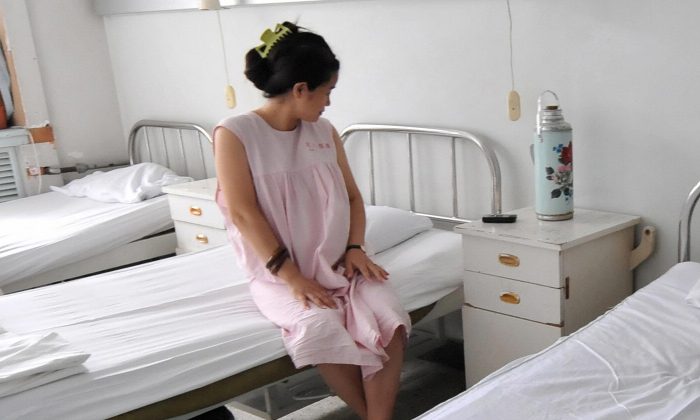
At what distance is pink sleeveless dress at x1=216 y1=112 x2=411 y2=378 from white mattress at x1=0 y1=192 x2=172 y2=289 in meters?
1.46

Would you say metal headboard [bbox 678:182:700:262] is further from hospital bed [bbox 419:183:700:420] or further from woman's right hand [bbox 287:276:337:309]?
woman's right hand [bbox 287:276:337:309]

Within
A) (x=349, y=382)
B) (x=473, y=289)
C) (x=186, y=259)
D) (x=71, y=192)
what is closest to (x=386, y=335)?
(x=349, y=382)

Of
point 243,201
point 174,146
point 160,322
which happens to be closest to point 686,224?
point 243,201

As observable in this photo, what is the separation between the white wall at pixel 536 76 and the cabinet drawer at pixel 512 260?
0.45 metres

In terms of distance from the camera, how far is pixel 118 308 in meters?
2.65

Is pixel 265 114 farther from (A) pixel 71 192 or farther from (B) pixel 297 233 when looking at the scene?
(A) pixel 71 192

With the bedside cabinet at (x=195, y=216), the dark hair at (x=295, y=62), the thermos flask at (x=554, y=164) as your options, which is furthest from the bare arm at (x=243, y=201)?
→ the bedside cabinet at (x=195, y=216)

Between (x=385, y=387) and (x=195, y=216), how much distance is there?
5.96 feet

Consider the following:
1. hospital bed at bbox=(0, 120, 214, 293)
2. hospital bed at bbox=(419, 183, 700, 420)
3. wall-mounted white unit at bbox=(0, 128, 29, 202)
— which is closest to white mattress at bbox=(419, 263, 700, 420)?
hospital bed at bbox=(419, 183, 700, 420)

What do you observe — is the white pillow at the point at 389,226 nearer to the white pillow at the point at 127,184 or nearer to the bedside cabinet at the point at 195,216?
the bedside cabinet at the point at 195,216

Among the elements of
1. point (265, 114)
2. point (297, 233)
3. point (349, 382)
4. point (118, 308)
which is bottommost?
point (349, 382)

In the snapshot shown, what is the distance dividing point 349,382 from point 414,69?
1.38 metres

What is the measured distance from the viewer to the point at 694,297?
6.82 ft

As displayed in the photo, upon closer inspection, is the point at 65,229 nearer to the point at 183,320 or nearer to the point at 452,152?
the point at 183,320
